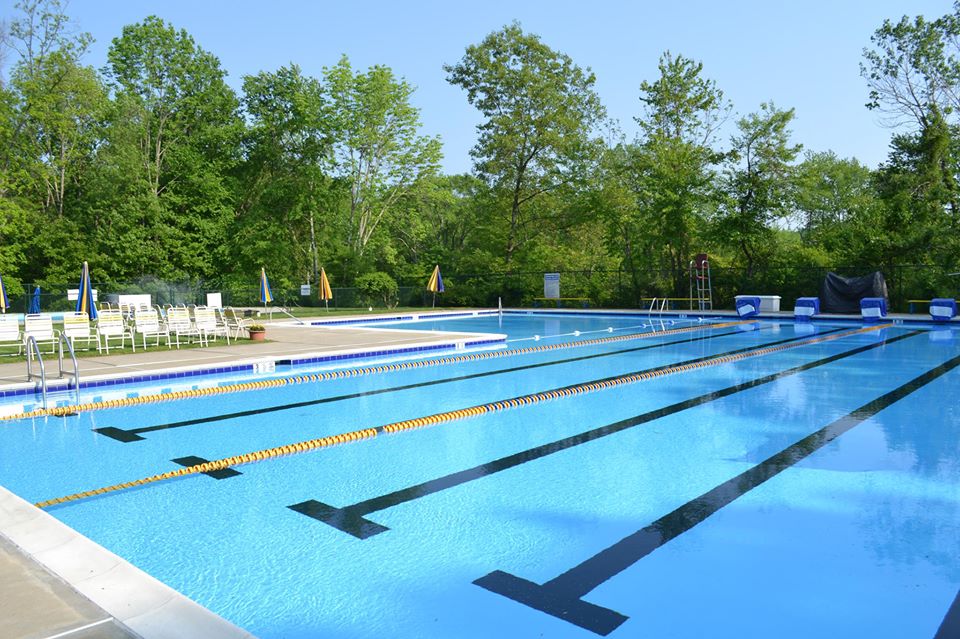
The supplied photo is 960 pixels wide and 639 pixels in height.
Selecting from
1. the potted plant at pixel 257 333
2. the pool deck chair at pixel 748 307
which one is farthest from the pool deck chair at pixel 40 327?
the pool deck chair at pixel 748 307

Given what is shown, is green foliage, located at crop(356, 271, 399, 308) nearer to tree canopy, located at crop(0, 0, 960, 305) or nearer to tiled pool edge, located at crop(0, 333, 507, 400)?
tree canopy, located at crop(0, 0, 960, 305)

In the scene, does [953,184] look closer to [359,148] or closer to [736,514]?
[736,514]

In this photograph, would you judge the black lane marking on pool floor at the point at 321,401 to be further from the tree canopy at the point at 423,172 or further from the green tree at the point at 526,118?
the green tree at the point at 526,118

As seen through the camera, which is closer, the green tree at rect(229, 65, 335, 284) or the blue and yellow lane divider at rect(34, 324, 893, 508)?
the blue and yellow lane divider at rect(34, 324, 893, 508)

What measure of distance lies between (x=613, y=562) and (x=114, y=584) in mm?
2423

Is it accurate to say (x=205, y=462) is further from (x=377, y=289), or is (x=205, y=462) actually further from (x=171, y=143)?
(x=171, y=143)

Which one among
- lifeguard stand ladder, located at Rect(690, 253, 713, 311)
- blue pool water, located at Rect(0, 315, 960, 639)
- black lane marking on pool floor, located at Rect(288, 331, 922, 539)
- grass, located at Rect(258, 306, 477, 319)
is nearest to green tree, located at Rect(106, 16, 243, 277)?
grass, located at Rect(258, 306, 477, 319)

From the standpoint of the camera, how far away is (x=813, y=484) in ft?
15.7

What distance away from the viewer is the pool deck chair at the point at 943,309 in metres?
17.0

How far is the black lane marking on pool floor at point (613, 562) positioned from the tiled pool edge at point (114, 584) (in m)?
1.31

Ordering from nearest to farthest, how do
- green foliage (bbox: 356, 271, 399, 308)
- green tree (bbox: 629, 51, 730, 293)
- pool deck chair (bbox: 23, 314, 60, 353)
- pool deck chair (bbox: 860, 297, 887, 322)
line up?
1. pool deck chair (bbox: 23, 314, 60, 353)
2. pool deck chair (bbox: 860, 297, 887, 322)
3. green tree (bbox: 629, 51, 730, 293)
4. green foliage (bbox: 356, 271, 399, 308)

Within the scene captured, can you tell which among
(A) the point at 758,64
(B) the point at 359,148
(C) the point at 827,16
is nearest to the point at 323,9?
(B) the point at 359,148

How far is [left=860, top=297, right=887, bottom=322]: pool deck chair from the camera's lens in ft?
60.9

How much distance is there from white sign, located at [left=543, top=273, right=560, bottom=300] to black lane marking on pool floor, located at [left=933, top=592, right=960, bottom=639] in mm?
23205
